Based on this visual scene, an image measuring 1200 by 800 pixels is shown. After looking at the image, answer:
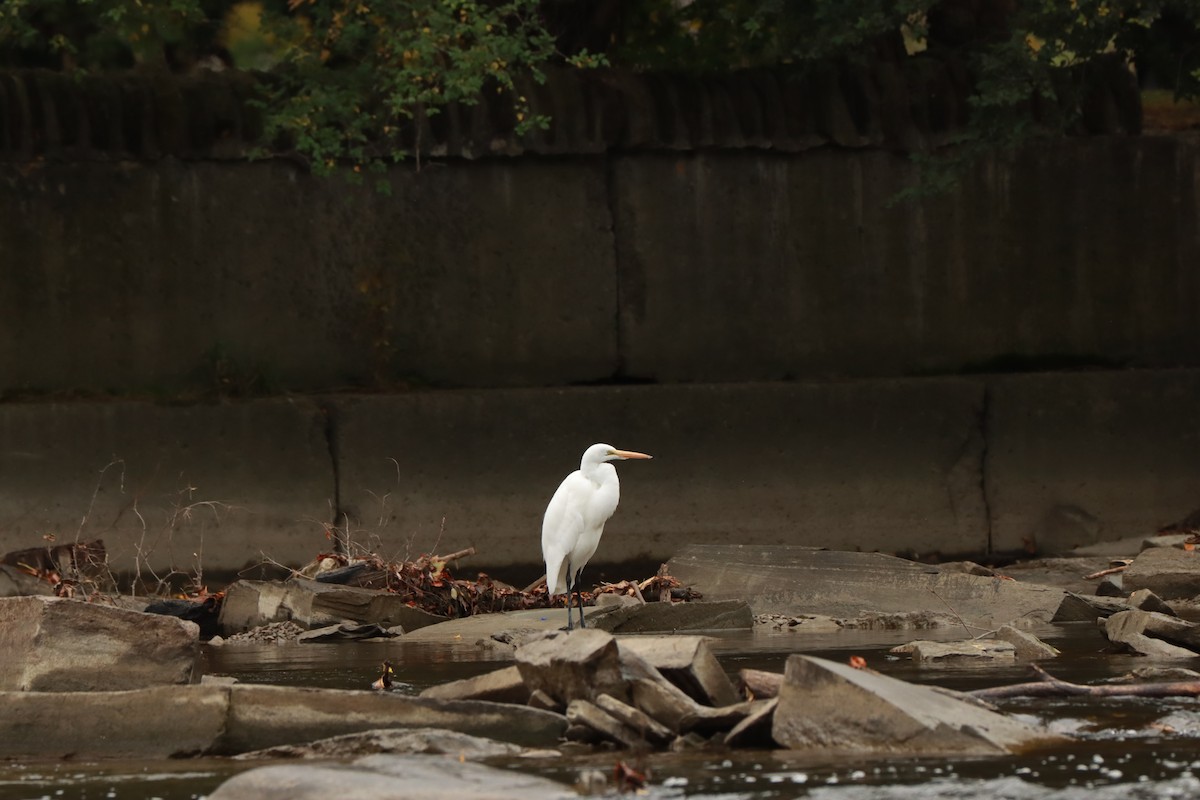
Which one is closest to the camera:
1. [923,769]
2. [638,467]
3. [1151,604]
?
[923,769]

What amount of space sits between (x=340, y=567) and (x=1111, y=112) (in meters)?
6.04

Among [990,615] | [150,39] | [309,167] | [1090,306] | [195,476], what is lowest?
[990,615]

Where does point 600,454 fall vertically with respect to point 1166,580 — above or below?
above

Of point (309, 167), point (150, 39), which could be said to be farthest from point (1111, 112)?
point (150, 39)

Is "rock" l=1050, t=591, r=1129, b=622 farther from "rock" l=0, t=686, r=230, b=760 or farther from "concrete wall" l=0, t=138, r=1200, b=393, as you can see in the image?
"rock" l=0, t=686, r=230, b=760

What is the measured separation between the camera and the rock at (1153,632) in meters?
8.16

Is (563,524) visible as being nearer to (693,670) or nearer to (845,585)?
(845,585)

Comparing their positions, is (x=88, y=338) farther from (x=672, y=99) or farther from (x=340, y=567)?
(x=672, y=99)

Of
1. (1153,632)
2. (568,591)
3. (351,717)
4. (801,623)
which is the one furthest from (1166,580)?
(351,717)

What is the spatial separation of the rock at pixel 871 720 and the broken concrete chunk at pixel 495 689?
105 cm

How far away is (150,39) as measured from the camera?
41.1ft

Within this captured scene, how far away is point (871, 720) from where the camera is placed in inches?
231

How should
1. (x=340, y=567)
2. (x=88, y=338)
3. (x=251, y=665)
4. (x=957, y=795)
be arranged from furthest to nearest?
1. (x=88, y=338)
2. (x=340, y=567)
3. (x=251, y=665)
4. (x=957, y=795)

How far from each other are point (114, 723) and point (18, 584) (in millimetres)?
4583
